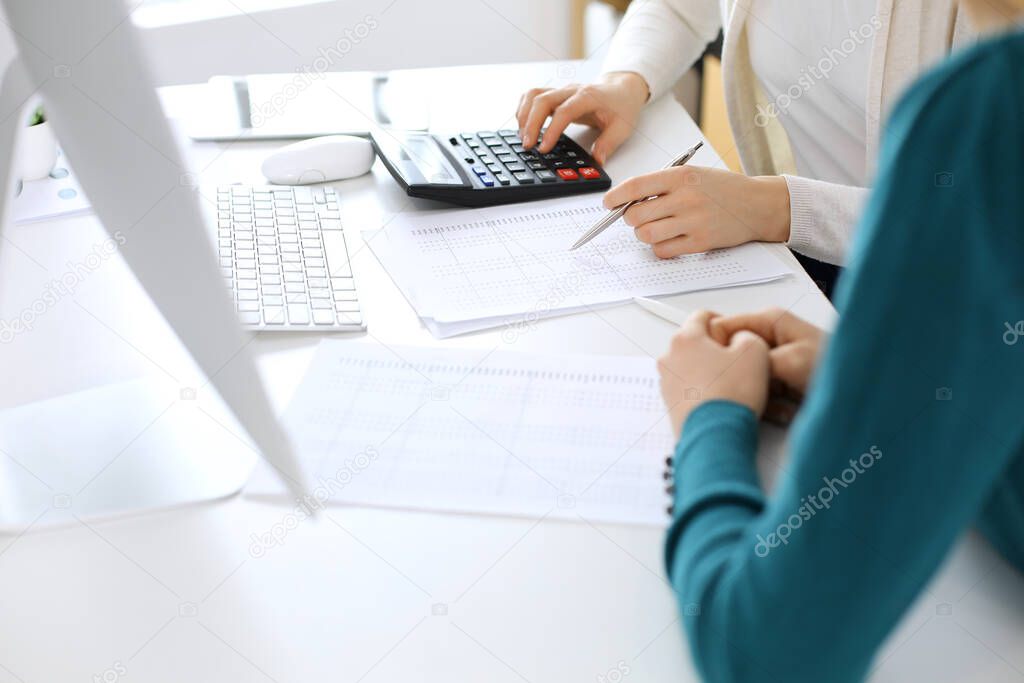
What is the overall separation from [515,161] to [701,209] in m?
0.27

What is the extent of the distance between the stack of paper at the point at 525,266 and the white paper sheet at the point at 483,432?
0.08 meters

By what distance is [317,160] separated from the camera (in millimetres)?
1229

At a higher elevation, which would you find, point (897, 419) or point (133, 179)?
point (897, 419)

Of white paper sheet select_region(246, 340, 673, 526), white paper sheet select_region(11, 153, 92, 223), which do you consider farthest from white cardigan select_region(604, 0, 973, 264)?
white paper sheet select_region(11, 153, 92, 223)

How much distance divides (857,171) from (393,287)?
28.3 inches

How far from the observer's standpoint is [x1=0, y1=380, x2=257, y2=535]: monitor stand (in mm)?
755

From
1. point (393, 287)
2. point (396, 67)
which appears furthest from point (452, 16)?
point (393, 287)

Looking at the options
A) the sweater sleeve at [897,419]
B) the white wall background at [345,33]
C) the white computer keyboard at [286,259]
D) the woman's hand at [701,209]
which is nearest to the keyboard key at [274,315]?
the white computer keyboard at [286,259]

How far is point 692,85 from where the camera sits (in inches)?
109

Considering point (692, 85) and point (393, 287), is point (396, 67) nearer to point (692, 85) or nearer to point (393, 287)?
point (692, 85)

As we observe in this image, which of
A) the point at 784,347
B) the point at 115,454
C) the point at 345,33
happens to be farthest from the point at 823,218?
the point at 345,33

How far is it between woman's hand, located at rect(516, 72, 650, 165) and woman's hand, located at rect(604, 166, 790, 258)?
8.2 inches

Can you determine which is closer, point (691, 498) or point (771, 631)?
point (771, 631)

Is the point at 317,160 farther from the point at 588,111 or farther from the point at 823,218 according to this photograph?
the point at 823,218
